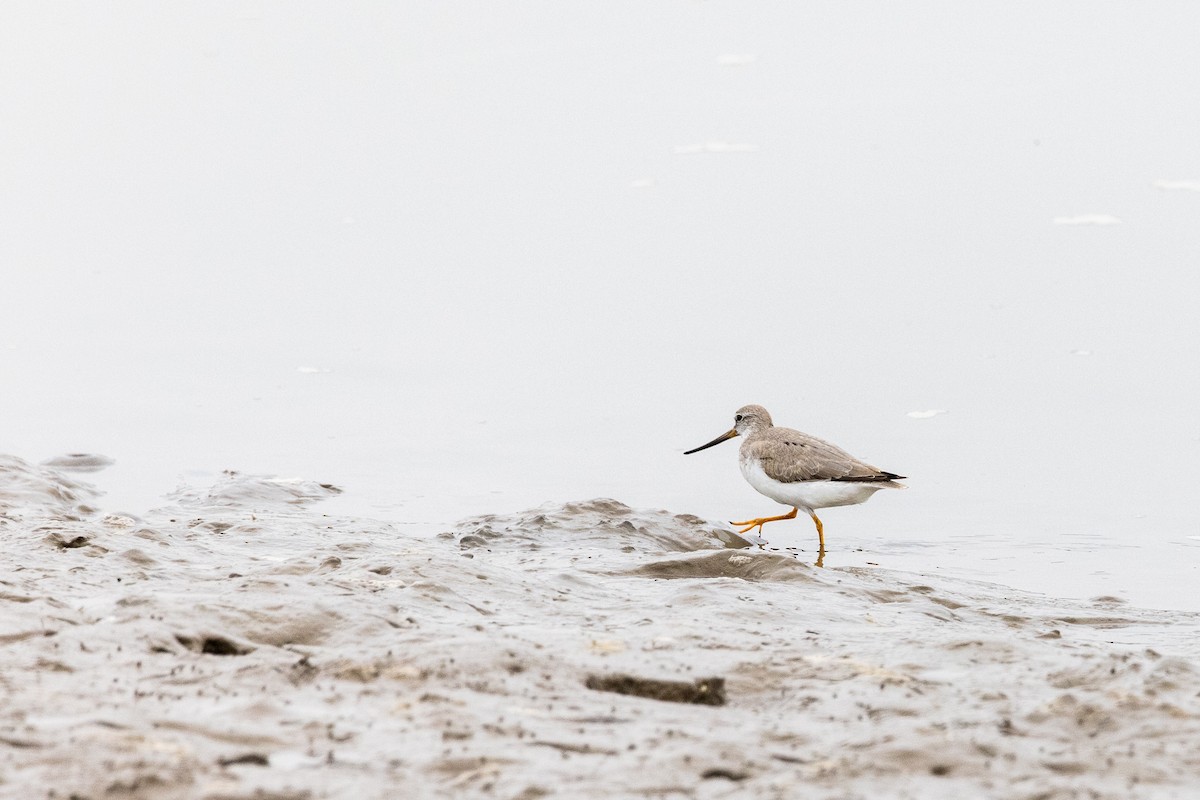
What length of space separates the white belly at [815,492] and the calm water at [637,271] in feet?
0.85

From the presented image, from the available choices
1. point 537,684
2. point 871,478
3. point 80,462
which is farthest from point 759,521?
point 537,684

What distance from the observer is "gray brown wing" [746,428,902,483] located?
8625 millimetres

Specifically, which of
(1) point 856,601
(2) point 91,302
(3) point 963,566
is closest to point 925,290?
(3) point 963,566

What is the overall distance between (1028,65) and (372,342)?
354 inches

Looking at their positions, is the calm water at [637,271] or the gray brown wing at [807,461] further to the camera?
the calm water at [637,271]

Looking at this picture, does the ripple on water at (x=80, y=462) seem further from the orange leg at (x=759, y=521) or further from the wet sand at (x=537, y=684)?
the orange leg at (x=759, y=521)

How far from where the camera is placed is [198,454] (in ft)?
30.6

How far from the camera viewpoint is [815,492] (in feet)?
28.7

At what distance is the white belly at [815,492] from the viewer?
343 inches

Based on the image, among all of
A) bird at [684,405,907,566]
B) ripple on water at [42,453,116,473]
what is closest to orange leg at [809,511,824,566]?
bird at [684,405,907,566]

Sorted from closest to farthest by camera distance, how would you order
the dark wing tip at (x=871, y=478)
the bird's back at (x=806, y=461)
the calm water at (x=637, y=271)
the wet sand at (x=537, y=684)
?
1. the wet sand at (x=537, y=684)
2. the dark wing tip at (x=871, y=478)
3. the bird's back at (x=806, y=461)
4. the calm water at (x=637, y=271)

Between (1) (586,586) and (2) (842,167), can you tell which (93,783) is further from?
(2) (842,167)

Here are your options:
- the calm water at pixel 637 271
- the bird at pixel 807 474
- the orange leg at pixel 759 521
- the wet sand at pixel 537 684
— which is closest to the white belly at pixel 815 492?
the bird at pixel 807 474

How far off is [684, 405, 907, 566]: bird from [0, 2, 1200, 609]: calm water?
0.88 ft
